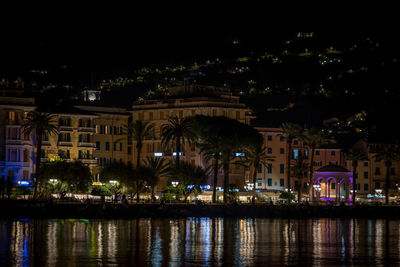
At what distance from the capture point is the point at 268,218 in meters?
124

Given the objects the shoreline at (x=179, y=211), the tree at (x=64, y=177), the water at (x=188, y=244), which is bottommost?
the water at (x=188, y=244)

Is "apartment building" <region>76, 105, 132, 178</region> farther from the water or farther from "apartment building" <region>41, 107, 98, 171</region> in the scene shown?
the water

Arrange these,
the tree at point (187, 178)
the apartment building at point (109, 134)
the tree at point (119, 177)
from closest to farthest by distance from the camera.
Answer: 1. the tree at point (119, 177)
2. the tree at point (187, 178)
3. the apartment building at point (109, 134)

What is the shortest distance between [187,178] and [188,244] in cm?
6317

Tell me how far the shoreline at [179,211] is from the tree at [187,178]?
962 cm

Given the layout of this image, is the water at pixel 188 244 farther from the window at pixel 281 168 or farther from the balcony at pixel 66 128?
the window at pixel 281 168

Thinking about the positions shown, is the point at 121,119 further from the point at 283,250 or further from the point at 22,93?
the point at 283,250

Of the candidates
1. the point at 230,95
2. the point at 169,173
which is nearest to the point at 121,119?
the point at 230,95

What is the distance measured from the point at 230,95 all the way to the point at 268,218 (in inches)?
1966

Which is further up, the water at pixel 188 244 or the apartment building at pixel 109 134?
the apartment building at pixel 109 134

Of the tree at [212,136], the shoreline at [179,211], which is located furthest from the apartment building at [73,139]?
the shoreline at [179,211]

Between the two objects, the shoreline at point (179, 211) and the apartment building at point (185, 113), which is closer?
the shoreline at point (179, 211)

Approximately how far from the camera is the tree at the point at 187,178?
136 meters

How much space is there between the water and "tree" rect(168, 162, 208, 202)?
33.0 metres
